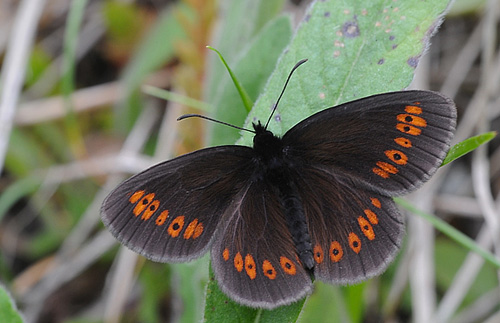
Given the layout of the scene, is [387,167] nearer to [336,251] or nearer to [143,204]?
[336,251]

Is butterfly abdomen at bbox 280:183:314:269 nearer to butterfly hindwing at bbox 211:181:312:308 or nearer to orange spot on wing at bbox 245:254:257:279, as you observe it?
butterfly hindwing at bbox 211:181:312:308

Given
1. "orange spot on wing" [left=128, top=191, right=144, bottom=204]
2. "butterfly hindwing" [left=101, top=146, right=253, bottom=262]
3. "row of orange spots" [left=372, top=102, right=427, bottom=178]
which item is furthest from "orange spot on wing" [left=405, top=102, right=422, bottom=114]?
"orange spot on wing" [left=128, top=191, right=144, bottom=204]

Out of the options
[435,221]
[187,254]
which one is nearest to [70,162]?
[187,254]

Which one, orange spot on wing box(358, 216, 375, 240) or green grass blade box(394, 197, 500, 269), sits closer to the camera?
orange spot on wing box(358, 216, 375, 240)

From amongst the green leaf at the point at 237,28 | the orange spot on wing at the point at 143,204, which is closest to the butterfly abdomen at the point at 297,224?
the orange spot on wing at the point at 143,204

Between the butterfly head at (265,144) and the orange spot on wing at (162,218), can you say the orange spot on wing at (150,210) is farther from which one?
the butterfly head at (265,144)

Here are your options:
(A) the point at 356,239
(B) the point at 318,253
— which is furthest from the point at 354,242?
(B) the point at 318,253
